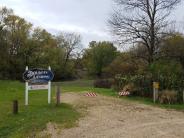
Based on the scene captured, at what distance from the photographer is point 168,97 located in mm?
22609

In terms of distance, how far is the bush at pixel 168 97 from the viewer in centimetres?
2258

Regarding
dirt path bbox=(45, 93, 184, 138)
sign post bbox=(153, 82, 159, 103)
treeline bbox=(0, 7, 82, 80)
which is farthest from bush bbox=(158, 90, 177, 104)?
treeline bbox=(0, 7, 82, 80)

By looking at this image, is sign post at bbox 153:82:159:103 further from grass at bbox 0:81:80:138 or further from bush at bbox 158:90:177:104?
grass at bbox 0:81:80:138

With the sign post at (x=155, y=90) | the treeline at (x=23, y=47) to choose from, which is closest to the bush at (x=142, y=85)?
the sign post at (x=155, y=90)

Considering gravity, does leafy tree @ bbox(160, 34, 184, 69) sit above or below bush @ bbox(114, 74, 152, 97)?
above

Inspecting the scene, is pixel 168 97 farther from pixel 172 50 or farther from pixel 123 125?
pixel 172 50

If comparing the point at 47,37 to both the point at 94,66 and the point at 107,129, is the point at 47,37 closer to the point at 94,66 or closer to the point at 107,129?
the point at 94,66

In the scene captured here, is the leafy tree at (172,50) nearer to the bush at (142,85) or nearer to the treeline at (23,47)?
the bush at (142,85)

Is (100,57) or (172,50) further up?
(100,57)

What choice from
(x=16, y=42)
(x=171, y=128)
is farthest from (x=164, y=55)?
(x=16, y=42)

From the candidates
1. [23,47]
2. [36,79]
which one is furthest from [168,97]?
[23,47]

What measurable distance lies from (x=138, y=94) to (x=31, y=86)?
9937 millimetres

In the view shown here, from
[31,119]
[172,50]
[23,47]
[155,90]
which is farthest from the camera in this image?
[23,47]

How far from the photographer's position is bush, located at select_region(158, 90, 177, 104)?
22.6 m
